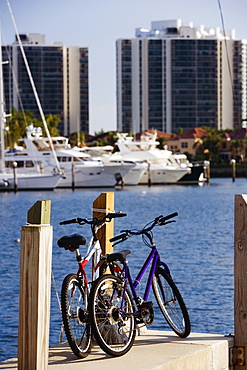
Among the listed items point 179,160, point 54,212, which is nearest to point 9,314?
point 54,212

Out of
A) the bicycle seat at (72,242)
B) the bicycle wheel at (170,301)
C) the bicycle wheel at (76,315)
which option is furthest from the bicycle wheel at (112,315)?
the bicycle wheel at (170,301)

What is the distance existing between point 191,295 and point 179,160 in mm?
69471

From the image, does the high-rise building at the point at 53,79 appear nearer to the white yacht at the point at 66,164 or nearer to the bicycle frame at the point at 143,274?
the white yacht at the point at 66,164

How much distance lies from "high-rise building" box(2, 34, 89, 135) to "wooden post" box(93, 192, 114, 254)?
157246mm

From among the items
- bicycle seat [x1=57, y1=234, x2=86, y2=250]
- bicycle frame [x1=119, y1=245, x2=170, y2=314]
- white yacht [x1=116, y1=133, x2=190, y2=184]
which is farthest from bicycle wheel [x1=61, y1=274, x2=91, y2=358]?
white yacht [x1=116, y1=133, x2=190, y2=184]

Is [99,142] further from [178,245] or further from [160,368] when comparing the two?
[160,368]

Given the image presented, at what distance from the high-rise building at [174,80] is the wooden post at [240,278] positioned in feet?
507

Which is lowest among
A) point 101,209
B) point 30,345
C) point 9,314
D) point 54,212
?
point 54,212

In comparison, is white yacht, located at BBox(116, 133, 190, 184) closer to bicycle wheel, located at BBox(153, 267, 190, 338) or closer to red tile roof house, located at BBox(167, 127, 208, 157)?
→ red tile roof house, located at BBox(167, 127, 208, 157)

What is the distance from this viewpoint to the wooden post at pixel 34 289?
14.7ft

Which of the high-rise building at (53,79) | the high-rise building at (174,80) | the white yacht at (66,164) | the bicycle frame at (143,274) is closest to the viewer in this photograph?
the bicycle frame at (143,274)

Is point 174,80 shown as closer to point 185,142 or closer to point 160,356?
point 185,142

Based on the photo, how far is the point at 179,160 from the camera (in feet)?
276

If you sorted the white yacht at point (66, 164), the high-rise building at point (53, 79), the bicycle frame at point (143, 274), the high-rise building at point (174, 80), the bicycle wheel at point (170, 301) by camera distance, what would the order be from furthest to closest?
the high-rise building at point (53, 79) → the high-rise building at point (174, 80) → the white yacht at point (66, 164) → the bicycle wheel at point (170, 301) → the bicycle frame at point (143, 274)
